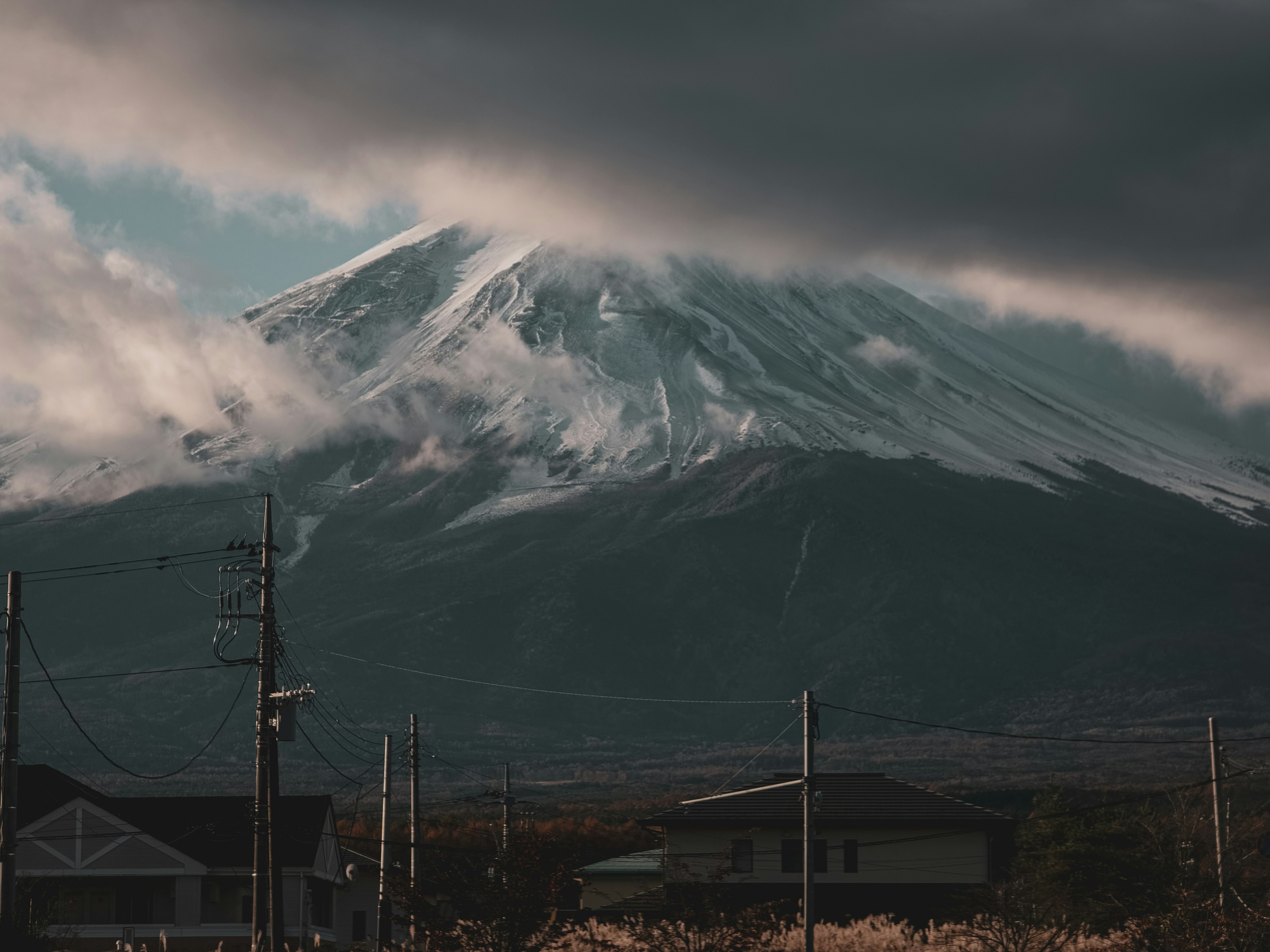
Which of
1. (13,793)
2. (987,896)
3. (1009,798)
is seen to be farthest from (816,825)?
(1009,798)

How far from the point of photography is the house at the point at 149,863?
177 feet

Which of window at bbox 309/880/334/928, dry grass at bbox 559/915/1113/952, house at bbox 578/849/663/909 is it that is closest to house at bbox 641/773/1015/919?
house at bbox 578/849/663/909

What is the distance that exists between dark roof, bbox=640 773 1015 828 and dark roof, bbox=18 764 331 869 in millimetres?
10970

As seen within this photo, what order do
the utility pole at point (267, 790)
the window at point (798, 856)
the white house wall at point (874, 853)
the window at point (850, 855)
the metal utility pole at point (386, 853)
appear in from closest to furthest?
the utility pole at point (267, 790) < the metal utility pole at point (386, 853) < the white house wall at point (874, 853) < the window at point (850, 855) < the window at point (798, 856)

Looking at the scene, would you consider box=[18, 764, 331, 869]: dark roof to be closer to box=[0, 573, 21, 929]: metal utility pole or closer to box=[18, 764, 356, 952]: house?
box=[18, 764, 356, 952]: house

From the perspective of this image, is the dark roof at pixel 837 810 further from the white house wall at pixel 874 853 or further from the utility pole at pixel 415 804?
the utility pole at pixel 415 804

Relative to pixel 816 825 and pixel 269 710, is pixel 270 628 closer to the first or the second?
pixel 269 710

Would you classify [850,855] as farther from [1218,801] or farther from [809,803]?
[1218,801]

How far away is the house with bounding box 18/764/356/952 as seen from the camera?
53.8 metres

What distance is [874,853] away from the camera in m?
58.4

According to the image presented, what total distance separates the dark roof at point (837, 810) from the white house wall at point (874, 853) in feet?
1.18

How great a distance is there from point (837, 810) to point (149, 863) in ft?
72.5

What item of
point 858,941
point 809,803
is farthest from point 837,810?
A: point 809,803

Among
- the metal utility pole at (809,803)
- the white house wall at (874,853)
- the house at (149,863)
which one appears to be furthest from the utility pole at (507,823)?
the metal utility pole at (809,803)
